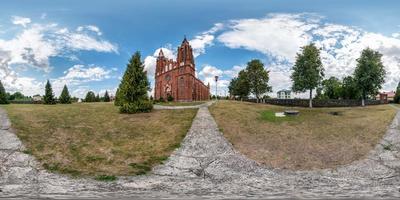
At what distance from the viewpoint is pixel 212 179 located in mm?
17375

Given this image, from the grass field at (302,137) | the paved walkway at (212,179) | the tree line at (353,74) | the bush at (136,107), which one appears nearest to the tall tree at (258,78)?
the tree line at (353,74)

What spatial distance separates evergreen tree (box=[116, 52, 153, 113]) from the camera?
123 feet

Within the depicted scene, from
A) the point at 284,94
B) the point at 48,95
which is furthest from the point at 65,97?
the point at 284,94

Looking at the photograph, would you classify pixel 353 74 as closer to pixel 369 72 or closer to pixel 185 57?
pixel 369 72

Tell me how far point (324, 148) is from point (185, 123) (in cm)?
1297

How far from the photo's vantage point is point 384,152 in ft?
73.8

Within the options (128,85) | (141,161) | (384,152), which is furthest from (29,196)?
(128,85)

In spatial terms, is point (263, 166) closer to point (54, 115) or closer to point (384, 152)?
point (384, 152)

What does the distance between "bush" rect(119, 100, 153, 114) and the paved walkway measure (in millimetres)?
14608

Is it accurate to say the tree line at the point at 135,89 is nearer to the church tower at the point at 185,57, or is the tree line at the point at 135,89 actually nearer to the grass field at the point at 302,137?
the grass field at the point at 302,137

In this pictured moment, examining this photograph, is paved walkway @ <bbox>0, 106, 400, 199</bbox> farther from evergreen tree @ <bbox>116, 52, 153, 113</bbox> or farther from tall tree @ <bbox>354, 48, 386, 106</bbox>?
tall tree @ <bbox>354, 48, 386, 106</bbox>

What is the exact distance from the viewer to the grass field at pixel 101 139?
1901 cm

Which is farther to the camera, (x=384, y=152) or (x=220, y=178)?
(x=384, y=152)

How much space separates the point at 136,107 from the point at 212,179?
2193 centimetres
